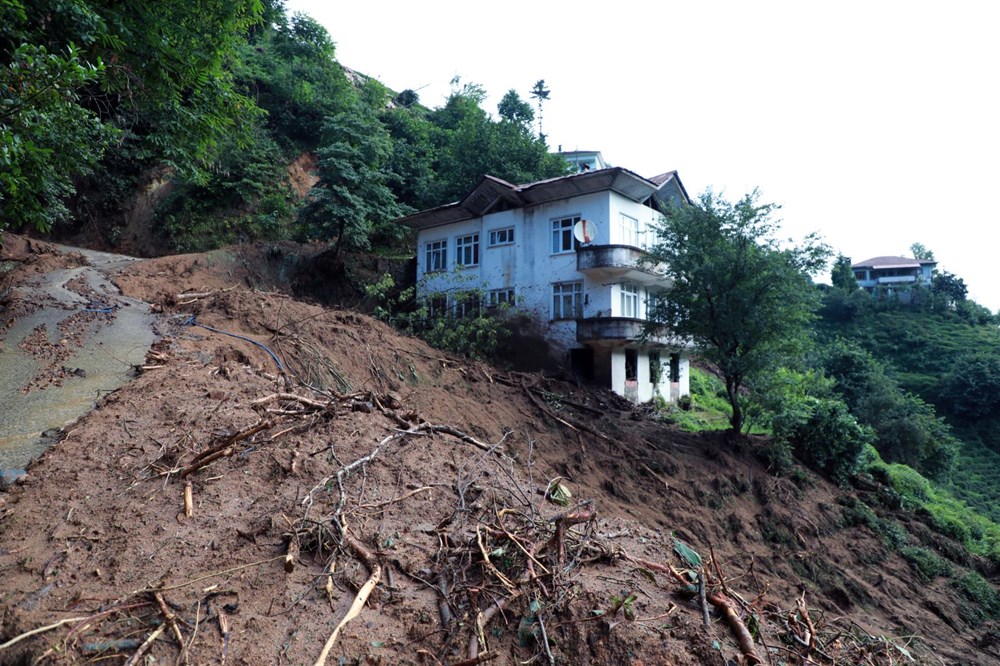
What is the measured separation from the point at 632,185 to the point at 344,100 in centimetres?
1844

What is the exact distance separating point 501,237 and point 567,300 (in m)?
3.88

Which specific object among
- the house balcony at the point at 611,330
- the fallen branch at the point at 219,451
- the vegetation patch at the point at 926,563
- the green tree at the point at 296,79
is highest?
the green tree at the point at 296,79

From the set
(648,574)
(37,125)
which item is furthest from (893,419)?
(37,125)

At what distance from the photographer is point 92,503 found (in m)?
5.14

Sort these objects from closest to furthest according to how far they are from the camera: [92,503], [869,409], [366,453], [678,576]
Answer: [678,576] < [92,503] < [366,453] < [869,409]

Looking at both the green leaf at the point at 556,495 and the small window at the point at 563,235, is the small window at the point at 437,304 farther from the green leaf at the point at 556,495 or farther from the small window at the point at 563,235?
the green leaf at the point at 556,495

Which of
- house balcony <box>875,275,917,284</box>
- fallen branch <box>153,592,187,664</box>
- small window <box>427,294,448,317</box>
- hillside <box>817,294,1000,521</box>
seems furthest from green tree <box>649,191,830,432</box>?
house balcony <box>875,275,917,284</box>

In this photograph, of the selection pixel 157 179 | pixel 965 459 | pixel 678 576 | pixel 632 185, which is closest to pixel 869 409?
pixel 965 459

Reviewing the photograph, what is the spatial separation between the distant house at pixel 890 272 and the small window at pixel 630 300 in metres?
38.1

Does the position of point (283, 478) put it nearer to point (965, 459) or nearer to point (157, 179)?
point (157, 179)

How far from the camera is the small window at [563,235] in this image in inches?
864

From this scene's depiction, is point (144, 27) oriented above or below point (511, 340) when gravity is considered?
above

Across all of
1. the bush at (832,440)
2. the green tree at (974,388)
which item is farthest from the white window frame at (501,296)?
the green tree at (974,388)

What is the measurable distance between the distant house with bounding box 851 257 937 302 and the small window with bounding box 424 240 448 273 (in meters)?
40.9
